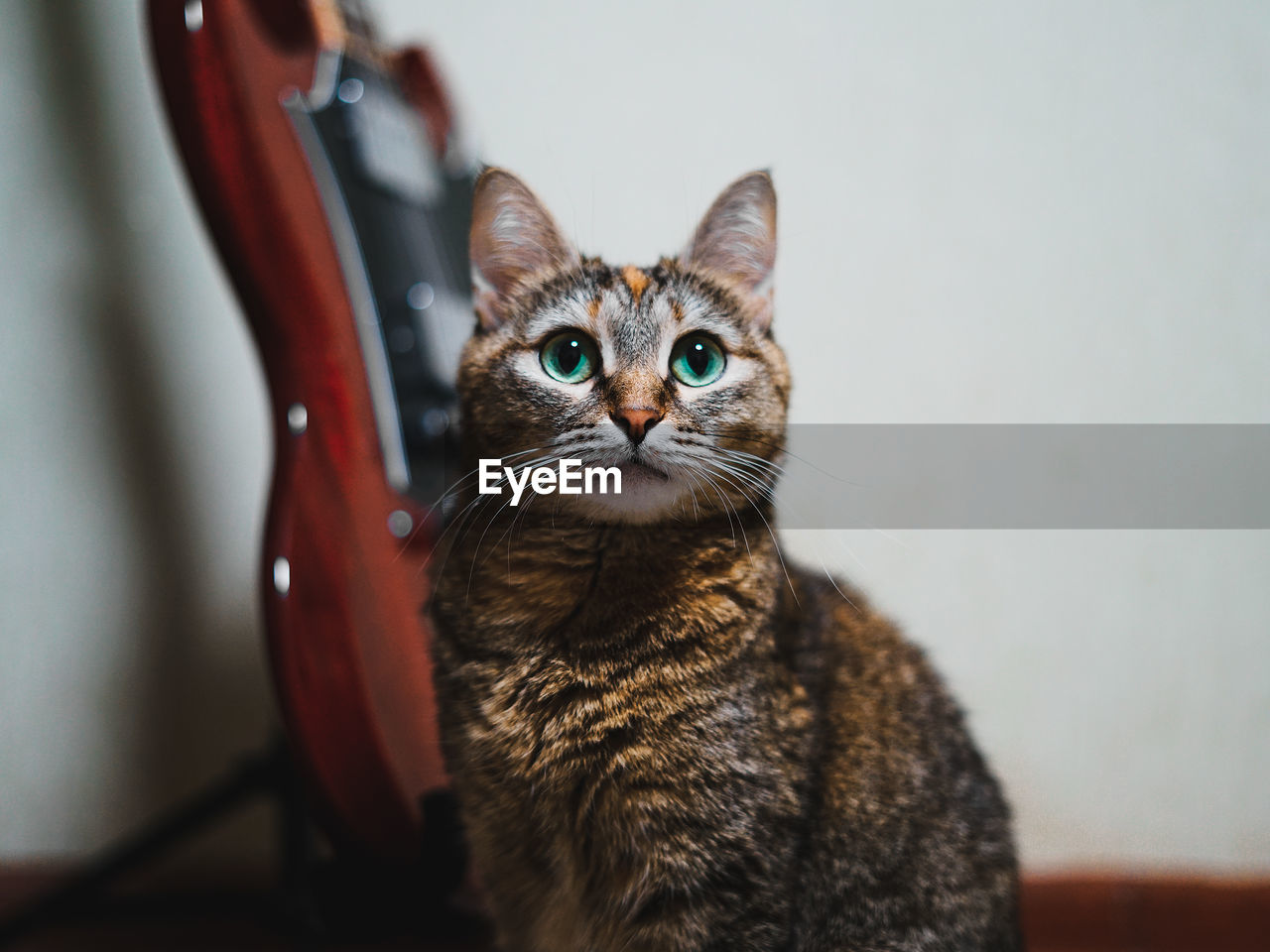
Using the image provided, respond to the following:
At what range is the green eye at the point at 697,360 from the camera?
51cm

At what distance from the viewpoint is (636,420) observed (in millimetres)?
462

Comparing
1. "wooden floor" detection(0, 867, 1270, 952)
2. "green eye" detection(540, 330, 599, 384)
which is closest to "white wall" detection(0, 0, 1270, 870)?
"wooden floor" detection(0, 867, 1270, 952)

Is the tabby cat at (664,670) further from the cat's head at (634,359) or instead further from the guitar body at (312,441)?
the guitar body at (312,441)

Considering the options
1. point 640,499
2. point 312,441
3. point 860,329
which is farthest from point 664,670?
point 860,329

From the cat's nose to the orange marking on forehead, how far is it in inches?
3.9

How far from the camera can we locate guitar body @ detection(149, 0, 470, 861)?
703mm

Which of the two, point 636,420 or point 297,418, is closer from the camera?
point 636,420

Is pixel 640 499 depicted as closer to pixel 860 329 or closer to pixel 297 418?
pixel 297 418

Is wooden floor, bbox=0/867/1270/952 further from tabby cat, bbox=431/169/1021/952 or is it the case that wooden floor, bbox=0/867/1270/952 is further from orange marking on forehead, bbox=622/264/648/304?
orange marking on forehead, bbox=622/264/648/304

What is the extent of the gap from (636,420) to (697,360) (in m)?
0.09

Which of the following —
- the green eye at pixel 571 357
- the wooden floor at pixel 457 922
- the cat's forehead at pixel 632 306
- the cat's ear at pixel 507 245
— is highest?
the cat's ear at pixel 507 245

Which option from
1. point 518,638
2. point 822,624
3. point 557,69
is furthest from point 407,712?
point 557,69

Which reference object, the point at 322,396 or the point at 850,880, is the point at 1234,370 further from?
the point at 322,396

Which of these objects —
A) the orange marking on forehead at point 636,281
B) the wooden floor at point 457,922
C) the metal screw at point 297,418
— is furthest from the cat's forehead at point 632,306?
the wooden floor at point 457,922
